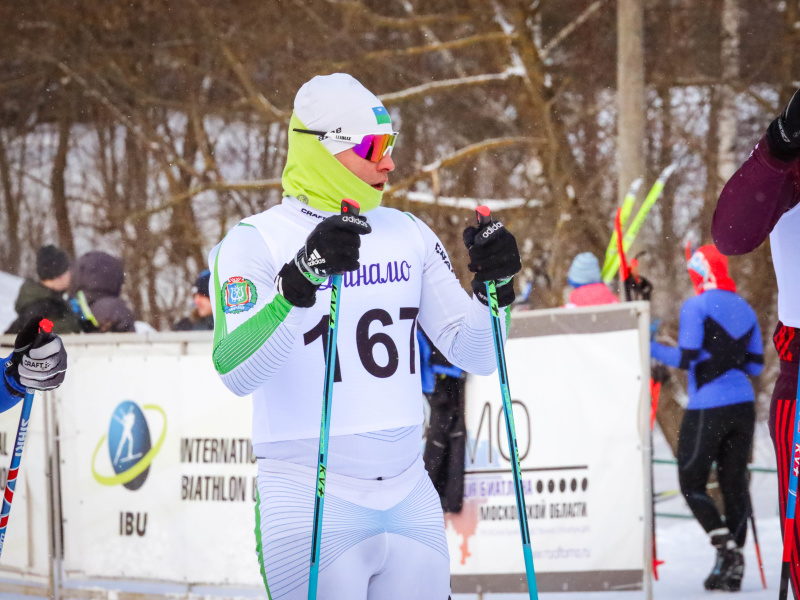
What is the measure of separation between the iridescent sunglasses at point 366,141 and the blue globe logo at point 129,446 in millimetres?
3023

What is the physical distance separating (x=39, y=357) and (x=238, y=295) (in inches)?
37.9

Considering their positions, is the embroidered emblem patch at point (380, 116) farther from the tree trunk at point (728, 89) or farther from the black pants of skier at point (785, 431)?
the tree trunk at point (728, 89)

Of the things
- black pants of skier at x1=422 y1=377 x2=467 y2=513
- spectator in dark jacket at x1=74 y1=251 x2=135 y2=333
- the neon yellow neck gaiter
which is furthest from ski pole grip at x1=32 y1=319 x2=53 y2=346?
spectator in dark jacket at x1=74 y1=251 x2=135 y2=333

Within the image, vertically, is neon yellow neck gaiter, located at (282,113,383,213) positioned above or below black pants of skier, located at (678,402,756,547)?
above

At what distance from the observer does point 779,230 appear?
2424 millimetres

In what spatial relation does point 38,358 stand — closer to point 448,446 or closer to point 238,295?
point 238,295

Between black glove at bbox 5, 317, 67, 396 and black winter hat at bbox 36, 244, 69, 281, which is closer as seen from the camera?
black glove at bbox 5, 317, 67, 396

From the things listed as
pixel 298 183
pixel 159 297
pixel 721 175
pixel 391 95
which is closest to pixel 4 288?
pixel 159 297

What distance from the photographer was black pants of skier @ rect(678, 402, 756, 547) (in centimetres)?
561

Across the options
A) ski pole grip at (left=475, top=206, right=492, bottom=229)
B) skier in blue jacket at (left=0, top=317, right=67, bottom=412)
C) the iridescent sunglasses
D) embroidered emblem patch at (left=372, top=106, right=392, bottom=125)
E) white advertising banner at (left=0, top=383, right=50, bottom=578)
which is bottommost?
white advertising banner at (left=0, top=383, right=50, bottom=578)

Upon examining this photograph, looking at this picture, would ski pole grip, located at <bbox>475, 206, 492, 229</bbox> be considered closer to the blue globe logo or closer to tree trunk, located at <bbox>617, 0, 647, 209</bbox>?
the blue globe logo

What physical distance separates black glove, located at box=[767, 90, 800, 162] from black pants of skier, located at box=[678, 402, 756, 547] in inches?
143

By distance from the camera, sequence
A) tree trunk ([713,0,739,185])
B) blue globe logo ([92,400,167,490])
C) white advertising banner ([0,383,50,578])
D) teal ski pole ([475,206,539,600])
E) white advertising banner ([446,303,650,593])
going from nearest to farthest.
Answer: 1. teal ski pole ([475,206,539,600])
2. white advertising banner ([446,303,650,593])
3. blue globe logo ([92,400,167,490])
4. white advertising banner ([0,383,50,578])
5. tree trunk ([713,0,739,185])

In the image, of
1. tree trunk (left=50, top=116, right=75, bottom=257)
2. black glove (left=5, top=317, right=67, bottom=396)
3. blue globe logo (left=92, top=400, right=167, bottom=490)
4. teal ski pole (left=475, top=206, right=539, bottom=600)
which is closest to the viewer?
teal ski pole (left=475, top=206, right=539, bottom=600)
